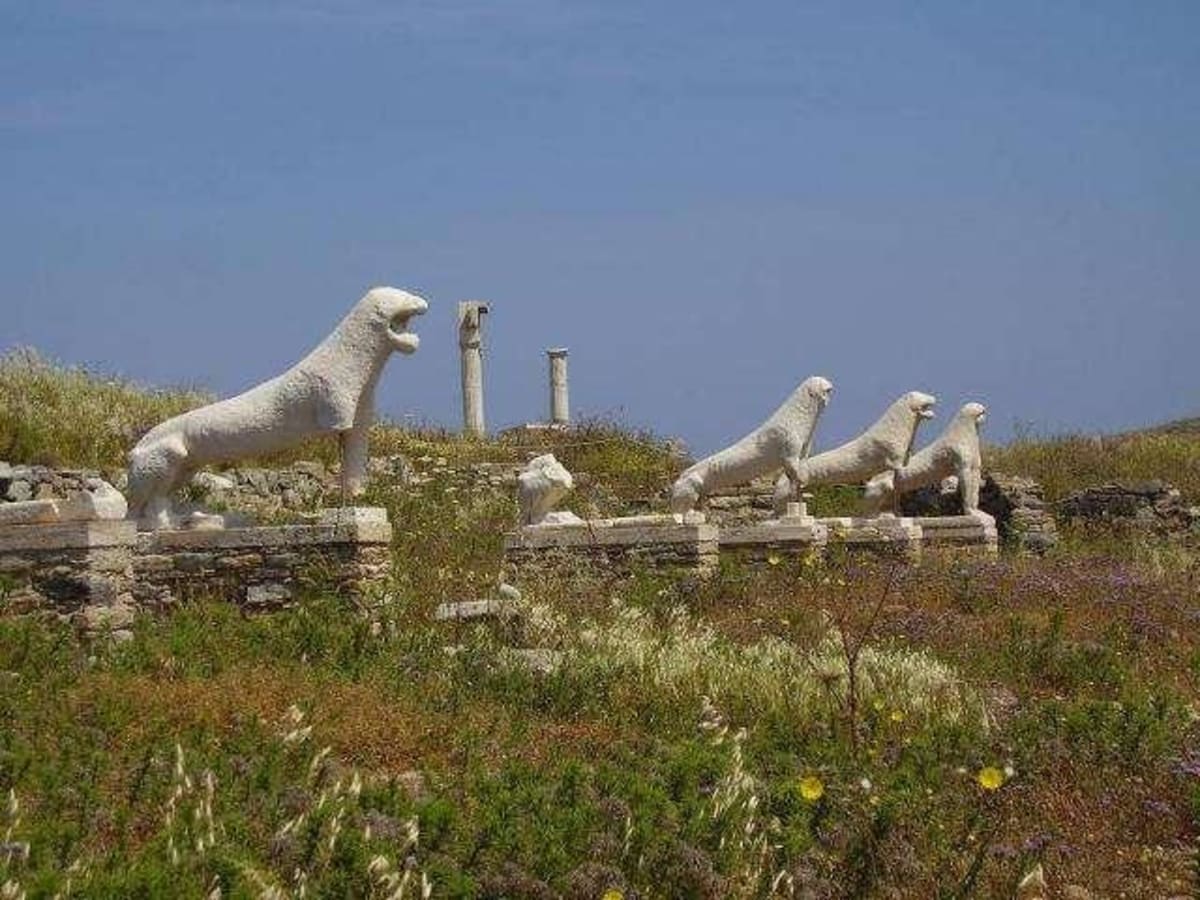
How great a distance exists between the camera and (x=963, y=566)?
58.6 feet

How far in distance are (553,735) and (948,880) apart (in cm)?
311

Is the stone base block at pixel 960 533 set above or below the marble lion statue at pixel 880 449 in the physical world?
below

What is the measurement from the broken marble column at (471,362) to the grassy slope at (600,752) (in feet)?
54.0

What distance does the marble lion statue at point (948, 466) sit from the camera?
22.2 meters

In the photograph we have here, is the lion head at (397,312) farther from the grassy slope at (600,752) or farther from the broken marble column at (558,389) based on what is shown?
the broken marble column at (558,389)

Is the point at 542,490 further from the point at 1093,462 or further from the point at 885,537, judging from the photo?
the point at 1093,462

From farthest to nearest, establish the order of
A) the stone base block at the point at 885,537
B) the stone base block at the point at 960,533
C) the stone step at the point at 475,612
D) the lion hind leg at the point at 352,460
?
1. the stone base block at the point at 960,533
2. the stone base block at the point at 885,537
3. the lion hind leg at the point at 352,460
4. the stone step at the point at 475,612

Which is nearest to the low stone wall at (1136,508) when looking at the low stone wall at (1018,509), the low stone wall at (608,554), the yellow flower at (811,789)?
the low stone wall at (1018,509)

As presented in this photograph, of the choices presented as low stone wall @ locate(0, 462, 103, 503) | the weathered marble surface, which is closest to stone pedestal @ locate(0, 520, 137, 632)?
the weathered marble surface

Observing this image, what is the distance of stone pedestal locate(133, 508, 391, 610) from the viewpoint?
13164 mm

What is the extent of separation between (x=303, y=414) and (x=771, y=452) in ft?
24.7

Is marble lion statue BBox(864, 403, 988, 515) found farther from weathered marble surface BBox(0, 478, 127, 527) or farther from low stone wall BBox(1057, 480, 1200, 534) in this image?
weathered marble surface BBox(0, 478, 127, 527)

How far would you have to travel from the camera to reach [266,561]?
13.4 metres

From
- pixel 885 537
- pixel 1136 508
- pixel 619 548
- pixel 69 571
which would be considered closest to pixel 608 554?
pixel 619 548
